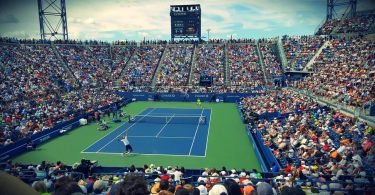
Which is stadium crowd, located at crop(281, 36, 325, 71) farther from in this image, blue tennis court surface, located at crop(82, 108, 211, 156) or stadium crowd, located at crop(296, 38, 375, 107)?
blue tennis court surface, located at crop(82, 108, 211, 156)

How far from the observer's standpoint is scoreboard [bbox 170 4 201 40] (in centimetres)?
5359

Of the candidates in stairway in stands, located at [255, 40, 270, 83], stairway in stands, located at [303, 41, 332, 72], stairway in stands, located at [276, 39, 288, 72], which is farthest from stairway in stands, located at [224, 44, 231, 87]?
stairway in stands, located at [303, 41, 332, 72]

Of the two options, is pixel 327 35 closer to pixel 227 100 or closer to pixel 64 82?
pixel 227 100

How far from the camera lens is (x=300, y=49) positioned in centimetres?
4797

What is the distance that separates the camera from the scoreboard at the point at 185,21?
53.6m

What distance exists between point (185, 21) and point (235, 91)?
1850 centimetres

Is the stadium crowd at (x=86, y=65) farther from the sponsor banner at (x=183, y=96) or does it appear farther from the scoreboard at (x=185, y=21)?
the scoreboard at (x=185, y=21)

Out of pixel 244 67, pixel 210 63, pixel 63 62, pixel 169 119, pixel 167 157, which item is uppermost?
pixel 63 62

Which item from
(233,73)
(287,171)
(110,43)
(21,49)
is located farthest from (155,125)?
(110,43)

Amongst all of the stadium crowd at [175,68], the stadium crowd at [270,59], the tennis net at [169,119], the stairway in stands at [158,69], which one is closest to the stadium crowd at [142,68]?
the stairway in stands at [158,69]

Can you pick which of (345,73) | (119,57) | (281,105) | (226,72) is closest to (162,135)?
(281,105)

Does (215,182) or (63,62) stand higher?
(63,62)

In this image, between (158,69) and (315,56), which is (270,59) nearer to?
(315,56)

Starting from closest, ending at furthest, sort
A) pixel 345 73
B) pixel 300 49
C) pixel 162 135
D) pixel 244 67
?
pixel 162 135, pixel 345 73, pixel 300 49, pixel 244 67
